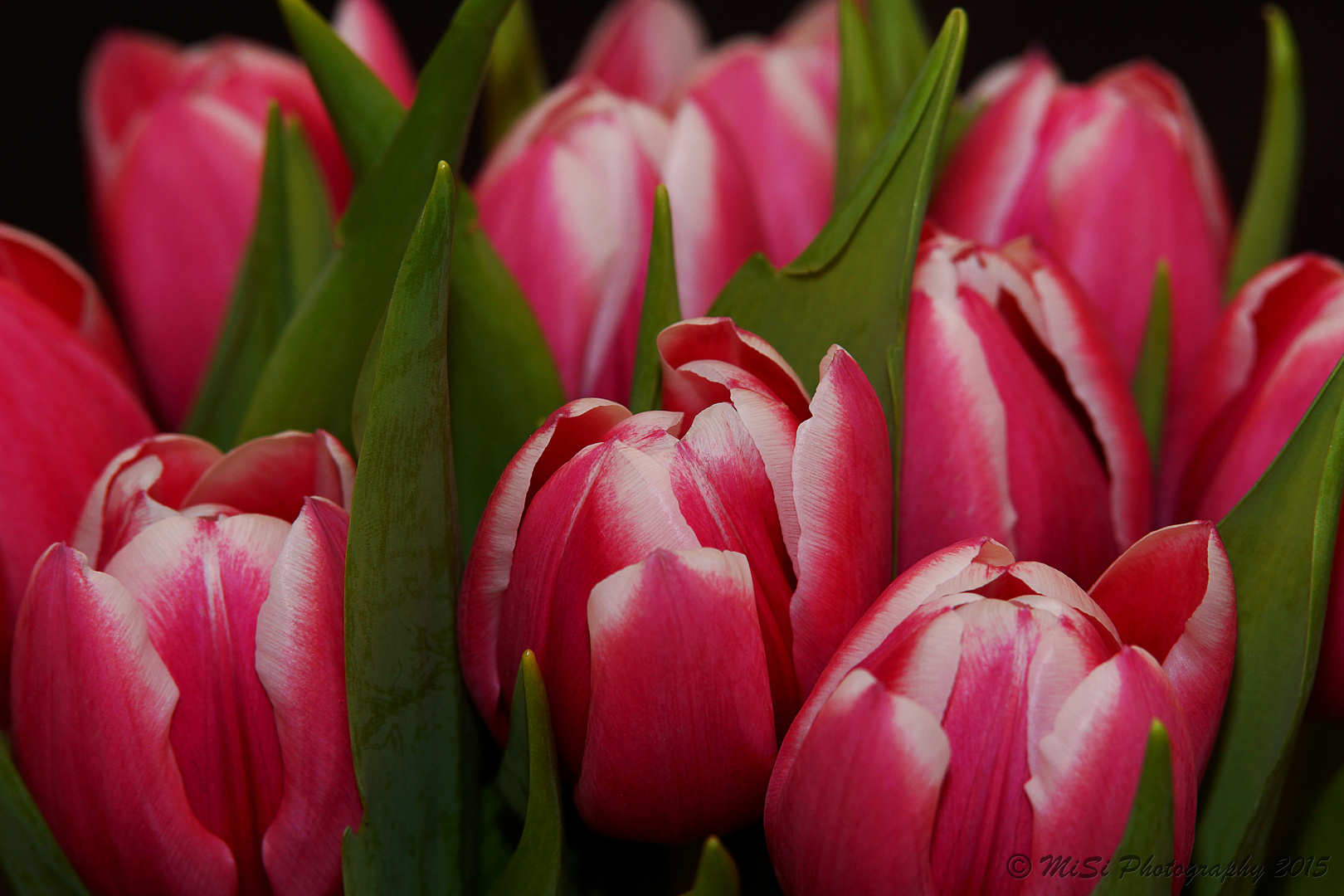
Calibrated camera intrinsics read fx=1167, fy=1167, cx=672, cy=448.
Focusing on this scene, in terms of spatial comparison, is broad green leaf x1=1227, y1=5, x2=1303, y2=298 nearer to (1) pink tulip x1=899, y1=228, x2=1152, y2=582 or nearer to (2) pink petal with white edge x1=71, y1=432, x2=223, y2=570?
(1) pink tulip x1=899, y1=228, x2=1152, y2=582

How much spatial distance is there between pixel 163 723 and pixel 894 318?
19 centimetres

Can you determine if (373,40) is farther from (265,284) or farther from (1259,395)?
(1259,395)

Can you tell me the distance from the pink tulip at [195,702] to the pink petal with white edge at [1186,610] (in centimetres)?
17

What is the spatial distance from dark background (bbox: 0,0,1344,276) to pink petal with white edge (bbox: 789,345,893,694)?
0.95m

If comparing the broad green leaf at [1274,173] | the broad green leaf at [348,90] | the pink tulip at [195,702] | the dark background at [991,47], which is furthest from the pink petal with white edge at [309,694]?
the dark background at [991,47]

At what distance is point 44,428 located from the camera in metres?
0.29

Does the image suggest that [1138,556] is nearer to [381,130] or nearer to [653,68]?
[381,130]

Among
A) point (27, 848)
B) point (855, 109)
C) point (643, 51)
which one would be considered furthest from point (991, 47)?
point (27, 848)

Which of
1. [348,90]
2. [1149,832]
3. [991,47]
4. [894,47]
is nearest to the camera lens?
[1149,832]

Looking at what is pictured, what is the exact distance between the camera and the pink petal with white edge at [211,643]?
0.25 meters

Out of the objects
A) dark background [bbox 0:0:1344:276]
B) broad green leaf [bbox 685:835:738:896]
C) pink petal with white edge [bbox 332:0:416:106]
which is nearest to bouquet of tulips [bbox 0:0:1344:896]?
broad green leaf [bbox 685:835:738:896]

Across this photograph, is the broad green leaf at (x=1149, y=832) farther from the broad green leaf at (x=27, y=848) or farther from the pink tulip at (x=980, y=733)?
the broad green leaf at (x=27, y=848)

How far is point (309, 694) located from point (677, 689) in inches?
3.2

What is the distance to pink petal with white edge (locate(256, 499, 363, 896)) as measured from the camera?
0.80 ft
